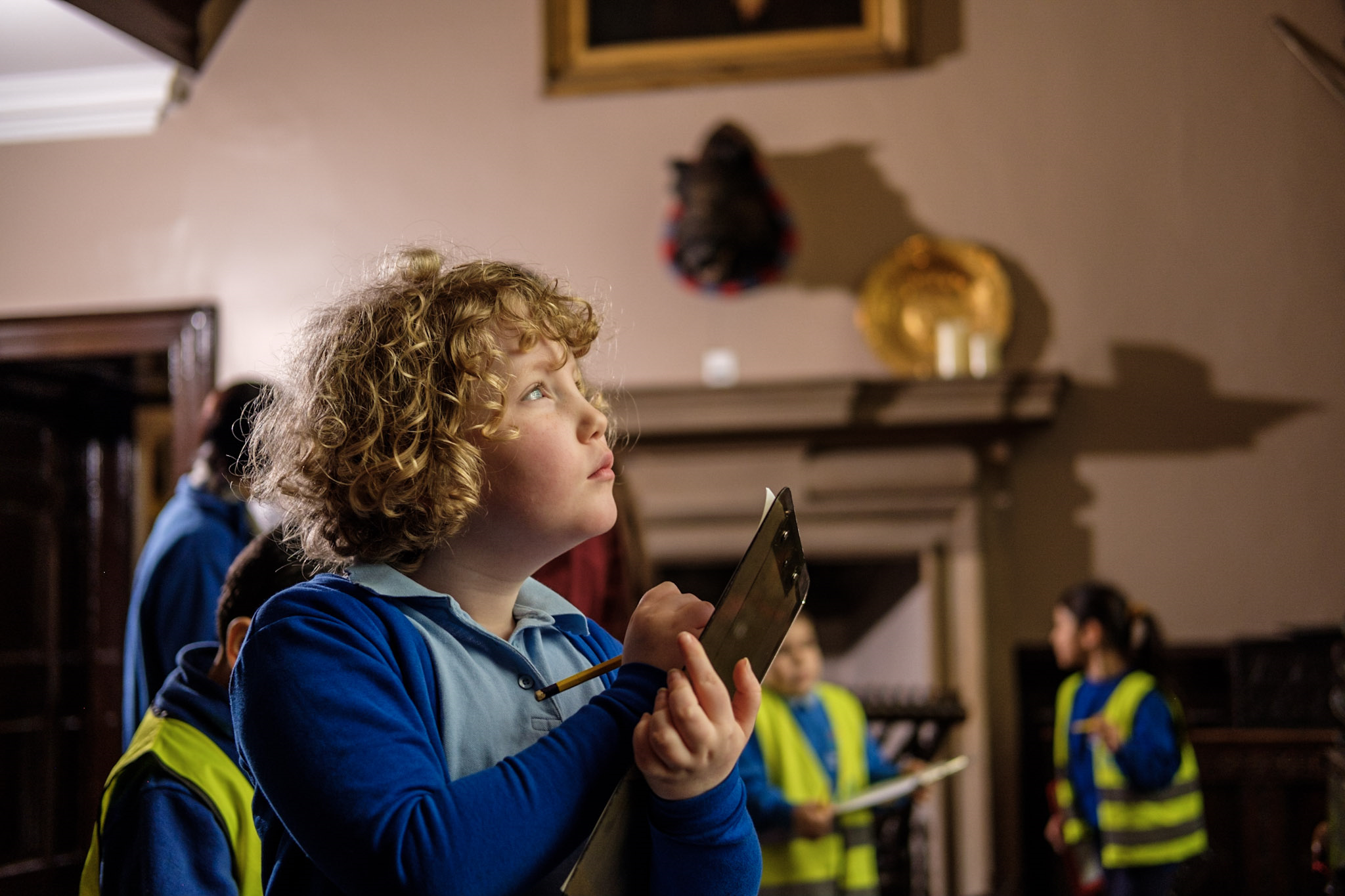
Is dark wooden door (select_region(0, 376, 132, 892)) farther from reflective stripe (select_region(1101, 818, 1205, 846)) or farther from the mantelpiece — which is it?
reflective stripe (select_region(1101, 818, 1205, 846))

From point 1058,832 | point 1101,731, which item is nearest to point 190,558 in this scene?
point 1101,731

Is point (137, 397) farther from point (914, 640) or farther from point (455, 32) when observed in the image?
point (914, 640)

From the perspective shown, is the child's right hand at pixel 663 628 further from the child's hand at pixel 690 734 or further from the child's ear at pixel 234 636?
the child's ear at pixel 234 636

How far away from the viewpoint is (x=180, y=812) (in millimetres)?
1052

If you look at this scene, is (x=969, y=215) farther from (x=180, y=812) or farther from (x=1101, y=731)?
(x=180, y=812)

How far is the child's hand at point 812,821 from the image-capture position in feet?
8.03

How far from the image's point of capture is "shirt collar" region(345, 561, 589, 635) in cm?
80

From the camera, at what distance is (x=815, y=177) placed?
13.5 feet

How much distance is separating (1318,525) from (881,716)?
1.82 metres

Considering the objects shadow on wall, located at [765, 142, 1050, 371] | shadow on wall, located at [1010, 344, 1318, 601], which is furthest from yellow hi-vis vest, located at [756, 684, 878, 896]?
shadow on wall, located at [765, 142, 1050, 371]

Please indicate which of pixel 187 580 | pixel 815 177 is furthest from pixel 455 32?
pixel 187 580

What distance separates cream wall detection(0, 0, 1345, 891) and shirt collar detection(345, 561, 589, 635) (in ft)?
9.84

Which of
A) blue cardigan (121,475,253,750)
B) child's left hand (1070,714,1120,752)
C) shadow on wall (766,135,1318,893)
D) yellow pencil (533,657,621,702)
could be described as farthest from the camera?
shadow on wall (766,135,1318,893)

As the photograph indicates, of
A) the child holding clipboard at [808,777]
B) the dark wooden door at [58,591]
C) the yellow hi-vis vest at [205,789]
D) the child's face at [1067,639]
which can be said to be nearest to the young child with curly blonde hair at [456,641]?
the yellow hi-vis vest at [205,789]
